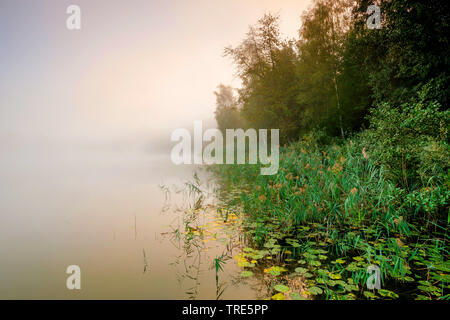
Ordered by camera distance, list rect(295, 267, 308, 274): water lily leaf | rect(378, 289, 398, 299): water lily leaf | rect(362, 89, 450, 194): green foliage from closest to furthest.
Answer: rect(378, 289, 398, 299): water lily leaf → rect(295, 267, 308, 274): water lily leaf → rect(362, 89, 450, 194): green foliage

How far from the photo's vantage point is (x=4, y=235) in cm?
541

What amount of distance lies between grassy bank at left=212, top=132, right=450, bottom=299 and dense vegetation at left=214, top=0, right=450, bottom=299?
2cm

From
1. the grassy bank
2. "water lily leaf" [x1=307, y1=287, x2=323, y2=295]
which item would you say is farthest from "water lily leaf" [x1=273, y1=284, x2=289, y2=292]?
"water lily leaf" [x1=307, y1=287, x2=323, y2=295]

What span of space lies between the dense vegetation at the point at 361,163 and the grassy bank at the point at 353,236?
0.08 ft

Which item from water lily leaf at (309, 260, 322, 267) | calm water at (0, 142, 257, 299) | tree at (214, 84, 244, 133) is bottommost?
calm water at (0, 142, 257, 299)

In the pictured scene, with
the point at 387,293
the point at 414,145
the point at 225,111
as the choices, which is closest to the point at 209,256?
the point at 387,293

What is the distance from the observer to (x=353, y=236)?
3.99 metres

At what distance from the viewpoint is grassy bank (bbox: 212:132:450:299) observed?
2785mm

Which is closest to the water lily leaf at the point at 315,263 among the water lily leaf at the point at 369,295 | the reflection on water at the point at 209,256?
the water lily leaf at the point at 369,295

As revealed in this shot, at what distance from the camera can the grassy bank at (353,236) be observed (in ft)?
9.14

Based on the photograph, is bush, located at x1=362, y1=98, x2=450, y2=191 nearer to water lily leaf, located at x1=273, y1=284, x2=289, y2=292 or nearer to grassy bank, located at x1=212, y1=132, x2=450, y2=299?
grassy bank, located at x1=212, y1=132, x2=450, y2=299

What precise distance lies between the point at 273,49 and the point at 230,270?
19.9m
